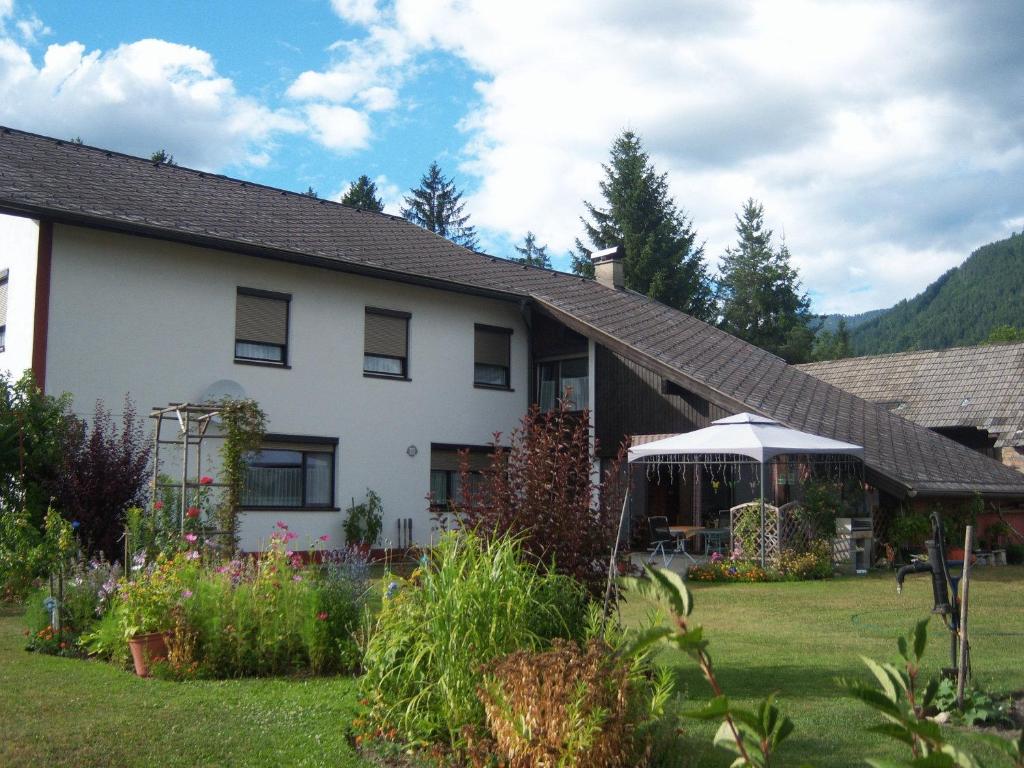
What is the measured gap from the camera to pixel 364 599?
8266 mm

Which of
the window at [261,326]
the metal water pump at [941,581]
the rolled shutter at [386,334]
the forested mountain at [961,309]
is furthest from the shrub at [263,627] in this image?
the forested mountain at [961,309]

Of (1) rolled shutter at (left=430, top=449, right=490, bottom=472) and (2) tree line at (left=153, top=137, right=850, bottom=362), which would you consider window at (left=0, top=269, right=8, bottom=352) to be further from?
(2) tree line at (left=153, top=137, right=850, bottom=362)

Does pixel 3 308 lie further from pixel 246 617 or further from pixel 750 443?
pixel 750 443

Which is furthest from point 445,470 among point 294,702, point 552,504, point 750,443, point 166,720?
point 166,720

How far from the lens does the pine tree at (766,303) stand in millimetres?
50312

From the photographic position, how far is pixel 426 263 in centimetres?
2062

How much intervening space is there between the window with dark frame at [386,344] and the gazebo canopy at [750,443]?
5609mm

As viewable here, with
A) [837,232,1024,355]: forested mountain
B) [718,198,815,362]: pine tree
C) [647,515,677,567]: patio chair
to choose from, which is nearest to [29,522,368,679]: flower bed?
[647,515,677,567]: patio chair

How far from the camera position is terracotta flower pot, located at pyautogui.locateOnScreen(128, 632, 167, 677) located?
7926 millimetres

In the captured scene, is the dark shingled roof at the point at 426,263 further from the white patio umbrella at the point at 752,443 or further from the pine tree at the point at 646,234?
the pine tree at the point at 646,234

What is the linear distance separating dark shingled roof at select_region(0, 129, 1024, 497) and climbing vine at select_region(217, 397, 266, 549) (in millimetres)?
3446

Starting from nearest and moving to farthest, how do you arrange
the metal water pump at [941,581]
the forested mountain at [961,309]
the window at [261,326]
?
the metal water pump at [941,581] < the window at [261,326] < the forested mountain at [961,309]

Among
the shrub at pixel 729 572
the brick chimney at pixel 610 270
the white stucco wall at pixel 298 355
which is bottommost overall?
the shrub at pixel 729 572

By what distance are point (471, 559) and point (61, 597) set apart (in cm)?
515
